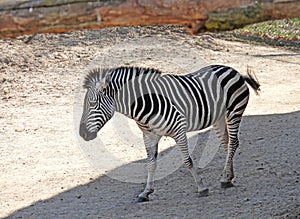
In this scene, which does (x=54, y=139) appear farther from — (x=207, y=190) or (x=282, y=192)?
(x=282, y=192)

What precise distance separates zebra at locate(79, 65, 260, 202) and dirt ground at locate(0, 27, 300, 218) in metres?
0.50

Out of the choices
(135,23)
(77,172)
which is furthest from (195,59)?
(135,23)

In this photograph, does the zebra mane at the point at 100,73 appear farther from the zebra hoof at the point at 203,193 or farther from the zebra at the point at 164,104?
the zebra hoof at the point at 203,193

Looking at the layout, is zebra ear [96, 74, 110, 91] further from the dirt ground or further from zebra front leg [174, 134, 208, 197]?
the dirt ground

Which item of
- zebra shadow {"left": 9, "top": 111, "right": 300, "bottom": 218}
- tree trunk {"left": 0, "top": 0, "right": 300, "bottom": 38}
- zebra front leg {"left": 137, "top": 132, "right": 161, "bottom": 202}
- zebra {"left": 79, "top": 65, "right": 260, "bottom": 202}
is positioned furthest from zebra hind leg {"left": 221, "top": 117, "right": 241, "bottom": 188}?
tree trunk {"left": 0, "top": 0, "right": 300, "bottom": 38}

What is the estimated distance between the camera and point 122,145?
1120cm

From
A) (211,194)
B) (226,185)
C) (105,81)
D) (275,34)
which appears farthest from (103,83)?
(275,34)

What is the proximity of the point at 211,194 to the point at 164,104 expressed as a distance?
4.00 ft

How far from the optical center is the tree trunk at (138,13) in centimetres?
388

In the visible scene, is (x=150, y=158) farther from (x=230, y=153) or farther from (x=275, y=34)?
(x=275, y=34)

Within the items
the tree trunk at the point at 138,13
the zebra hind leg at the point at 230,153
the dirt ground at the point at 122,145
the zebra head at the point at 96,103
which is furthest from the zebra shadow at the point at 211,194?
the tree trunk at the point at 138,13

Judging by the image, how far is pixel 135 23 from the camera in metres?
4.00

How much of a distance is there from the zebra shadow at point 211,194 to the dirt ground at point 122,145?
0.04 ft

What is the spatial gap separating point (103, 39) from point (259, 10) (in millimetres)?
14679
